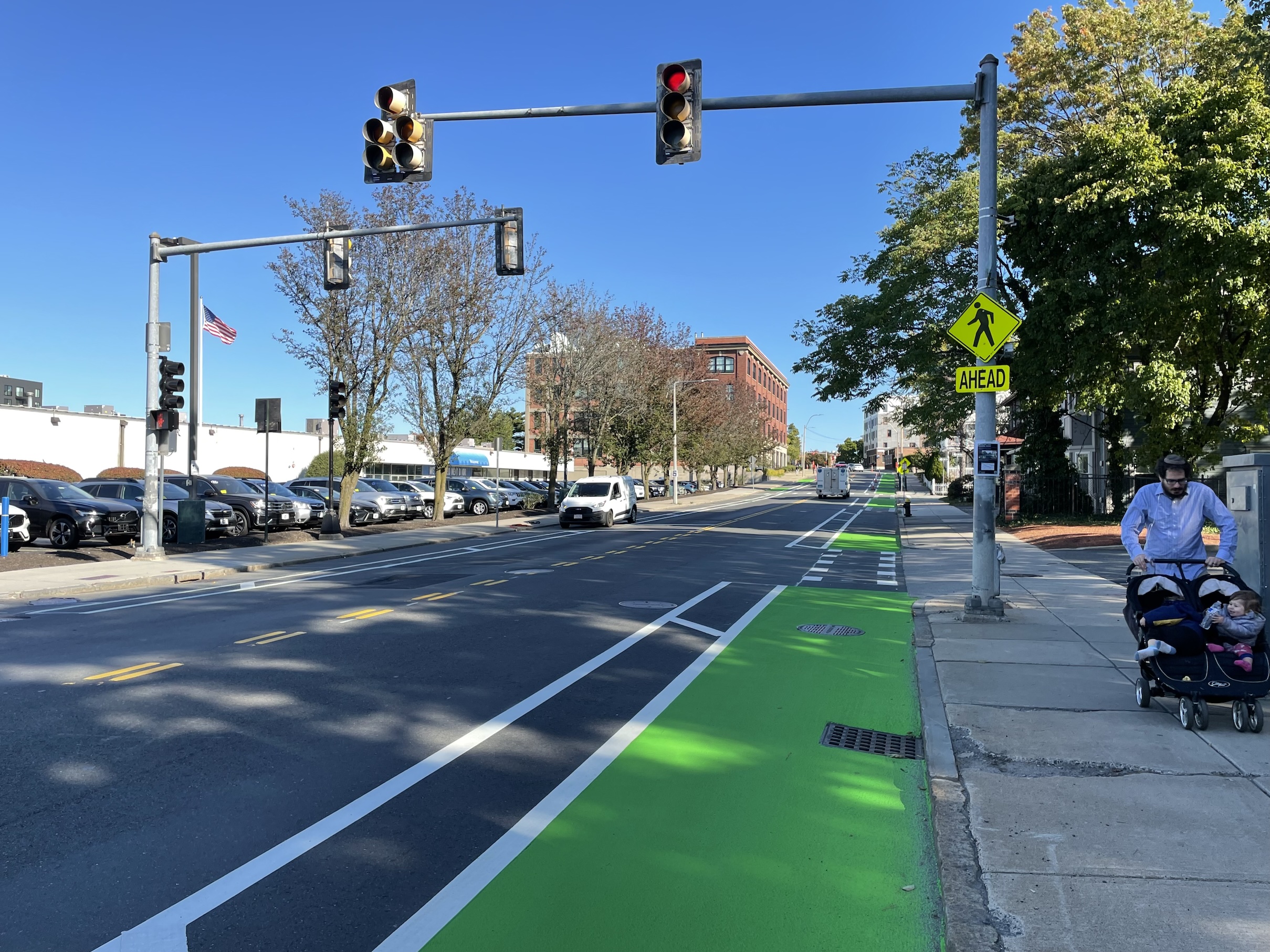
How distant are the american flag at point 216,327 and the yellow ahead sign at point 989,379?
2071cm

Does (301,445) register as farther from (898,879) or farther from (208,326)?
(898,879)

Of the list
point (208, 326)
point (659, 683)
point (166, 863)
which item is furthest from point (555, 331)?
point (166, 863)

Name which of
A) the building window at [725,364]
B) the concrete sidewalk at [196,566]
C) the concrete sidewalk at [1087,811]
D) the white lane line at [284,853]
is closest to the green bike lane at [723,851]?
the concrete sidewalk at [1087,811]

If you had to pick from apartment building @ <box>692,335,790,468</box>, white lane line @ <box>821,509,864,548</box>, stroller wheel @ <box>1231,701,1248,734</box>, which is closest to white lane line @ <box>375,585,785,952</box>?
stroller wheel @ <box>1231,701,1248,734</box>

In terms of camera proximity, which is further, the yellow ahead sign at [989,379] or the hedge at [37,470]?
the hedge at [37,470]

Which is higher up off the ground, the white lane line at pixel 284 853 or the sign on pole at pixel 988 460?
the sign on pole at pixel 988 460

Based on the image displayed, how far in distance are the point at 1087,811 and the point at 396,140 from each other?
933cm

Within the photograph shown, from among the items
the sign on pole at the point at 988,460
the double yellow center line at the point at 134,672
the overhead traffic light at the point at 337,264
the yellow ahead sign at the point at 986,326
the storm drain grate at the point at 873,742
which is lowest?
the storm drain grate at the point at 873,742

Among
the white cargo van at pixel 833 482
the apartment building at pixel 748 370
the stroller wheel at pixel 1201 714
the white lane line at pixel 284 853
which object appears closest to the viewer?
the white lane line at pixel 284 853

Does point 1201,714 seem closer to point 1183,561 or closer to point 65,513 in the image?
point 1183,561

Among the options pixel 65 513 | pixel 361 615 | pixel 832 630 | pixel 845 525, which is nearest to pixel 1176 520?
pixel 832 630

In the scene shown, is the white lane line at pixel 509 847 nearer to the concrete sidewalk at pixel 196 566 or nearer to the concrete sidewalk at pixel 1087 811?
the concrete sidewalk at pixel 1087 811

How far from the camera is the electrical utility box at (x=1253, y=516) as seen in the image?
6711mm

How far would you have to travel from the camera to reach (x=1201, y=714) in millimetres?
6055
